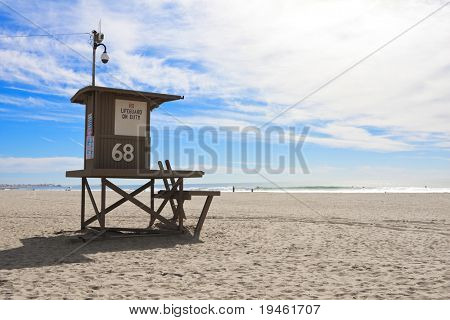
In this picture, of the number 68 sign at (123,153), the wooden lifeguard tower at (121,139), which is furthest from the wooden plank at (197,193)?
the number 68 sign at (123,153)

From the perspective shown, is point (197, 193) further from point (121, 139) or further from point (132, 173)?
point (121, 139)

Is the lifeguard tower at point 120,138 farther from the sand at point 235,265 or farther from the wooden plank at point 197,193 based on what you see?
the sand at point 235,265

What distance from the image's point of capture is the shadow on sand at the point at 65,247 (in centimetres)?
814

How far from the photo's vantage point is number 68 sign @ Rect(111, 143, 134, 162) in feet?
36.3

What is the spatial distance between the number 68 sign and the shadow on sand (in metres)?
2.09

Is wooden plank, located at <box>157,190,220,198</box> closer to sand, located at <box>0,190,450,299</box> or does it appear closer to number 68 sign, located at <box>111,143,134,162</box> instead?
sand, located at <box>0,190,450,299</box>

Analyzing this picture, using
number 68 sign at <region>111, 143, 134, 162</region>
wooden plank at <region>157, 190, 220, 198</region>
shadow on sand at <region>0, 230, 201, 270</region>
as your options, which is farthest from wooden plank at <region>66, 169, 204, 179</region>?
shadow on sand at <region>0, 230, 201, 270</region>

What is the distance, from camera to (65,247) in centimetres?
988

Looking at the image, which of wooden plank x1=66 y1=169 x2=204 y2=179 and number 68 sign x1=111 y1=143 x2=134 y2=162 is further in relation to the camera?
number 68 sign x1=111 y1=143 x2=134 y2=162

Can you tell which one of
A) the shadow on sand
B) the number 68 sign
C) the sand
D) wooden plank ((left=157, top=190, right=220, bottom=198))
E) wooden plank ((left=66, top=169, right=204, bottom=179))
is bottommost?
the sand

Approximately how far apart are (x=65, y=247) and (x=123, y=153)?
9.09ft

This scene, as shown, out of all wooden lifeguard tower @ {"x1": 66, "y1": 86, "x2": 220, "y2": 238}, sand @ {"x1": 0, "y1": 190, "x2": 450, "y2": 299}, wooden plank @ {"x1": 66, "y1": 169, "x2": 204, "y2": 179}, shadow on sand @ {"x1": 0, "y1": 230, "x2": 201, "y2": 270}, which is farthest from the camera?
wooden lifeguard tower @ {"x1": 66, "y1": 86, "x2": 220, "y2": 238}

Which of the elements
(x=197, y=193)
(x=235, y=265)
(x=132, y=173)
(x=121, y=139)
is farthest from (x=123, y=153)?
(x=235, y=265)
